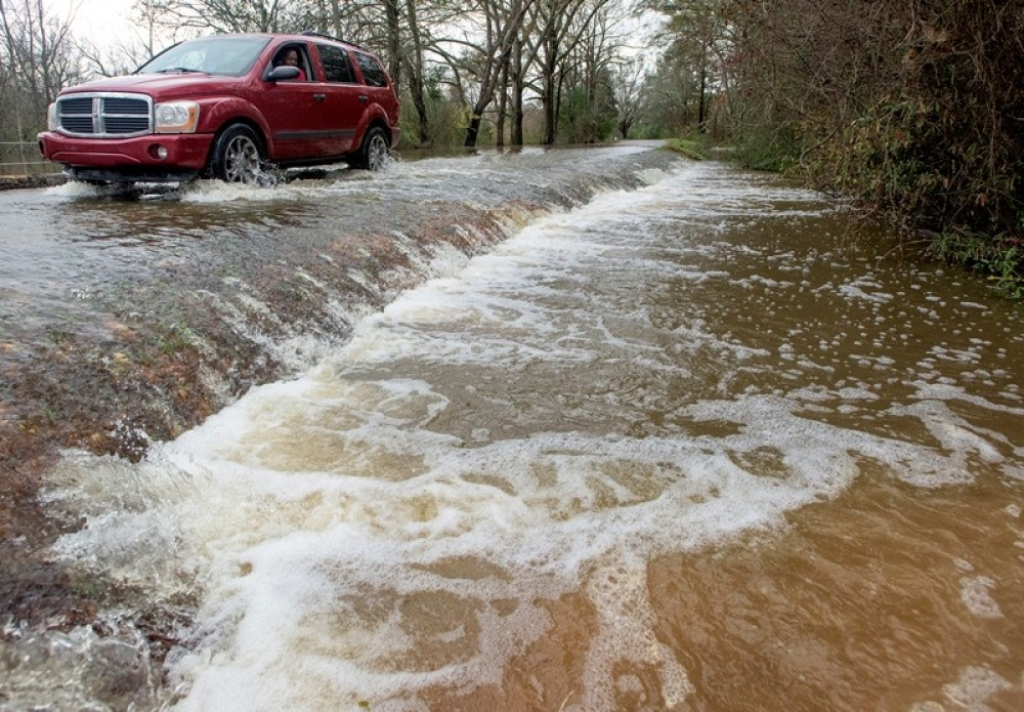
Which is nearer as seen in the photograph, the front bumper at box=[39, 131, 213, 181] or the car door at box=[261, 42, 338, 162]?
the front bumper at box=[39, 131, 213, 181]

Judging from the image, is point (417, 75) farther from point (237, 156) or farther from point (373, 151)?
point (237, 156)

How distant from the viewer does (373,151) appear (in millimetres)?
10203

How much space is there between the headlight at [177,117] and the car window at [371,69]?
3581mm

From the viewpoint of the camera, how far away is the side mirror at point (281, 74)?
7.36m

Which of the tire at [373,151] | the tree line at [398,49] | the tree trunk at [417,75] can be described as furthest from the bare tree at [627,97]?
the tire at [373,151]

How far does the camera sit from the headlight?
6288 millimetres

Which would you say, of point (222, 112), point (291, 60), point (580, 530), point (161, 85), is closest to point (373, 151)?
point (291, 60)

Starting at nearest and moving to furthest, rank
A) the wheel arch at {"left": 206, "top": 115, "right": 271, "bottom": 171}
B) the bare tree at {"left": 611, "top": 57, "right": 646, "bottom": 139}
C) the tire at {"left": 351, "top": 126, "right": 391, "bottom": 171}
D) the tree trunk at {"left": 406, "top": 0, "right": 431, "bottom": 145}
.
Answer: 1. the wheel arch at {"left": 206, "top": 115, "right": 271, "bottom": 171}
2. the tire at {"left": 351, "top": 126, "right": 391, "bottom": 171}
3. the tree trunk at {"left": 406, "top": 0, "right": 431, "bottom": 145}
4. the bare tree at {"left": 611, "top": 57, "right": 646, "bottom": 139}

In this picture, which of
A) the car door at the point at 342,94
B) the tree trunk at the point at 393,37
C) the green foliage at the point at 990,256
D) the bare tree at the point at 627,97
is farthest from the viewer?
the bare tree at the point at 627,97

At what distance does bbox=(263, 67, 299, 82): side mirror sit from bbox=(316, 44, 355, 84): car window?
120 centimetres

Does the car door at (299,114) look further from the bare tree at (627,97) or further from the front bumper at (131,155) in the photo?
the bare tree at (627,97)

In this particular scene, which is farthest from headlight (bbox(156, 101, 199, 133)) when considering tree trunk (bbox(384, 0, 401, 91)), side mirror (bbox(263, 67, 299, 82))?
tree trunk (bbox(384, 0, 401, 91))

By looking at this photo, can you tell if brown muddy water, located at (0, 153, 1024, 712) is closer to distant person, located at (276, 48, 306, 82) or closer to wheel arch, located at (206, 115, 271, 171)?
wheel arch, located at (206, 115, 271, 171)

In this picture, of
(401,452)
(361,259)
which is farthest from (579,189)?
(401,452)
